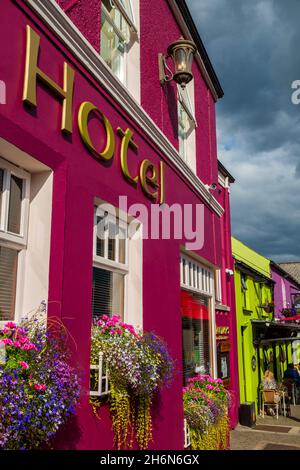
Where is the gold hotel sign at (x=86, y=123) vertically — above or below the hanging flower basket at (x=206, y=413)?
above

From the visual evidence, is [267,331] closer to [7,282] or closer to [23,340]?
[7,282]

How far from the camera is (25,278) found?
136 inches

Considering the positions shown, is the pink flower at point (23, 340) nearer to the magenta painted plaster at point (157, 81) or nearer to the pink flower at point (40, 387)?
the pink flower at point (40, 387)

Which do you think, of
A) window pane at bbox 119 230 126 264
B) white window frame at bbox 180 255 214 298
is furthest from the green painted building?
window pane at bbox 119 230 126 264

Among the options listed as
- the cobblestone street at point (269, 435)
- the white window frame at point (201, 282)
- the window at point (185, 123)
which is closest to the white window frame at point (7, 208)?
the white window frame at point (201, 282)

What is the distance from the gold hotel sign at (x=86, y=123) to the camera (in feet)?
11.0

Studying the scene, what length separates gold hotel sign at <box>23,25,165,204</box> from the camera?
335 cm

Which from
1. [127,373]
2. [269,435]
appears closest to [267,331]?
[269,435]

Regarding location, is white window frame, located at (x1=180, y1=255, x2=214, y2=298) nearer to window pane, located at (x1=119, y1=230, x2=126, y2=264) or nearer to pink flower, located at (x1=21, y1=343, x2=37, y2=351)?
window pane, located at (x1=119, y1=230, x2=126, y2=264)

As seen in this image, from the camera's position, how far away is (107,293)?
4.64 metres

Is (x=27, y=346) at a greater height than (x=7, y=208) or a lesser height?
lesser

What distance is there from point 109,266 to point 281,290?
60.6 feet
